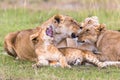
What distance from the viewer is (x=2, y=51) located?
8586 mm

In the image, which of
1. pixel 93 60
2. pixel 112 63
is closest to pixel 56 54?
pixel 93 60

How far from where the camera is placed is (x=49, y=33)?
22.4 feet

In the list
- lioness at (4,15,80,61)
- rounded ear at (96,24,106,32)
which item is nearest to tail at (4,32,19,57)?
lioness at (4,15,80,61)

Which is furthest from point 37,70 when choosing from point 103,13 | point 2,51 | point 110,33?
point 103,13

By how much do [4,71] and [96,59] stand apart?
1.25 metres

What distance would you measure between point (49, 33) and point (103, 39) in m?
0.87

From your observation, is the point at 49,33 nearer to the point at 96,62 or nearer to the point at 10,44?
A: the point at 96,62

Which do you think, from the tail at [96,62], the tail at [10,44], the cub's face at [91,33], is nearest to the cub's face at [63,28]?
the cub's face at [91,33]

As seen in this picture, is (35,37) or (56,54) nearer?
(56,54)

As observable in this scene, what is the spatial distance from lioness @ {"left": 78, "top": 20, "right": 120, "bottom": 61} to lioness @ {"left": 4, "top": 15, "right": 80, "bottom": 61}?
18 centimetres

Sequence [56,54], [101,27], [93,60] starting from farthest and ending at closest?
Result: 1. [101,27]
2. [93,60]
3. [56,54]

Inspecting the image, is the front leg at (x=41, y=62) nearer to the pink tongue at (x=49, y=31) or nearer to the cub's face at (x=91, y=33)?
the pink tongue at (x=49, y=31)

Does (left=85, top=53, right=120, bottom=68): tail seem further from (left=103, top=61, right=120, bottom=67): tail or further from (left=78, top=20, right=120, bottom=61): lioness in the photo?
(left=78, top=20, right=120, bottom=61): lioness

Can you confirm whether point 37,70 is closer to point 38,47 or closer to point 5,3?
point 38,47
